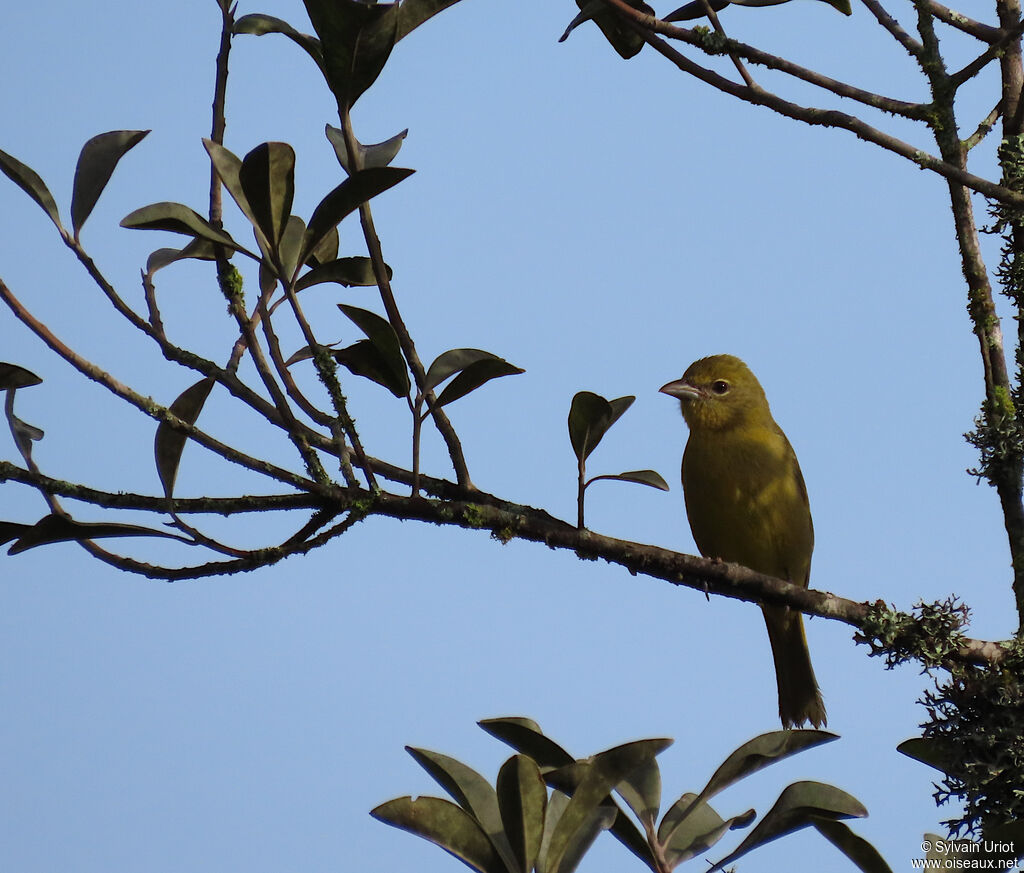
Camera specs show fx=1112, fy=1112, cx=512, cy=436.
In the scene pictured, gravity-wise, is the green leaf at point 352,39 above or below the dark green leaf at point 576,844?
above

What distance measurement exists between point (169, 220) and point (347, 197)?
0.36 meters

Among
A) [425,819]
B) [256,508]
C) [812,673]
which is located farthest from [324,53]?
[812,673]

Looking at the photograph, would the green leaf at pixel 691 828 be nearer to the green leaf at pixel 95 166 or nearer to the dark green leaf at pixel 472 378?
the dark green leaf at pixel 472 378

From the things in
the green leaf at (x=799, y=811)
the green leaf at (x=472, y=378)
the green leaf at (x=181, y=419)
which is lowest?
the green leaf at (x=799, y=811)

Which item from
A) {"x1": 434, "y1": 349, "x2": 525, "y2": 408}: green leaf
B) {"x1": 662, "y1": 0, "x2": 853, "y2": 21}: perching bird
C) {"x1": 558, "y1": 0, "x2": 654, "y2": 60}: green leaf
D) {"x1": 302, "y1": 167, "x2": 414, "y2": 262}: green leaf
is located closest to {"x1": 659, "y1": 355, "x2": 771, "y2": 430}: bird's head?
{"x1": 558, "y1": 0, "x2": 654, "y2": 60}: green leaf

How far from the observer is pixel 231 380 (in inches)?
94.3

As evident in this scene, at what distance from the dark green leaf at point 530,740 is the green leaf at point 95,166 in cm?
137

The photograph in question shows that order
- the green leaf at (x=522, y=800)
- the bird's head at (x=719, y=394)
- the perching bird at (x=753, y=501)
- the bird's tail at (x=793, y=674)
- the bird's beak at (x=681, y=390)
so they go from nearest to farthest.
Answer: the green leaf at (x=522, y=800)
the perching bird at (x=753, y=501)
the bird's tail at (x=793, y=674)
the bird's head at (x=719, y=394)
the bird's beak at (x=681, y=390)

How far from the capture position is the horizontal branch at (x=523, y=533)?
7.62ft

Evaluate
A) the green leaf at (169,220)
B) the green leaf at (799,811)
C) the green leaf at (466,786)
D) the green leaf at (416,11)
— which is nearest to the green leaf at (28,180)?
the green leaf at (169,220)

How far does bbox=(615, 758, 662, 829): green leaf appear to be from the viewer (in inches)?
91.1

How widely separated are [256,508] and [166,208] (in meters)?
0.64

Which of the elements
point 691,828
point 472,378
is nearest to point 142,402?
point 472,378

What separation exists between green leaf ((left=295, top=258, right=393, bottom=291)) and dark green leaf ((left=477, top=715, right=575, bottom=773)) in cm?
105
